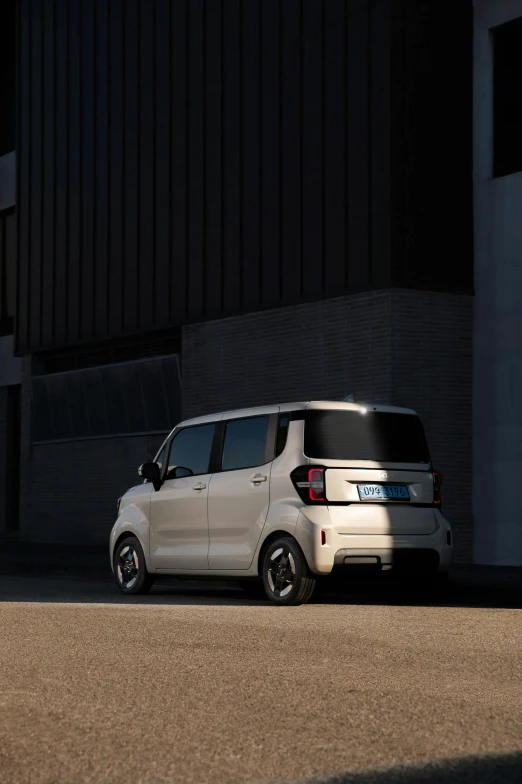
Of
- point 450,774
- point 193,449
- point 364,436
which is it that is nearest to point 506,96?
point 193,449

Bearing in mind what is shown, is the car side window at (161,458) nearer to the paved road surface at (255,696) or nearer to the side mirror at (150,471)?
the side mirror at (150,471)

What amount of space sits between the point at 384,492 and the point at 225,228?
1058 centimetres

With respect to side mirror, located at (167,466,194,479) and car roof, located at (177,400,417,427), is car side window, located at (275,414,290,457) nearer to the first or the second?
car roof, located at (177,400,417,427)

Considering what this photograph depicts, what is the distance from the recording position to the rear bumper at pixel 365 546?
39.0 feet

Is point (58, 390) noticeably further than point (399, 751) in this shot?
Yes

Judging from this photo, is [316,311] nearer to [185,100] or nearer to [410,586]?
[185,100]

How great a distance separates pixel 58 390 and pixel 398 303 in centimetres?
1054

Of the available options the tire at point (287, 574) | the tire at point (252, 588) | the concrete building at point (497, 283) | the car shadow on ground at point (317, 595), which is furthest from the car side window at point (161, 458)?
the concrete building at point (497, 283)

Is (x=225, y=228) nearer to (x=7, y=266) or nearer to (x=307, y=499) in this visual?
(x=7, y=266)

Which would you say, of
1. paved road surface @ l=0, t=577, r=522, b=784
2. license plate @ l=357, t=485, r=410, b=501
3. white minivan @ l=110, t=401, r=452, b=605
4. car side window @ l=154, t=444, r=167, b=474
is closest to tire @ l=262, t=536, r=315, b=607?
white minivan @ l=110, t=401, r=452, b=605

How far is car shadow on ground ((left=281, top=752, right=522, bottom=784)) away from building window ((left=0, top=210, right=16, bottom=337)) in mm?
26087

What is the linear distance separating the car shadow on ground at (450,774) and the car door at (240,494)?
752 centimetres

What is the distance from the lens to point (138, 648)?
8.65 meters

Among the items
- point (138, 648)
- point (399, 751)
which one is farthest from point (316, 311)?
point (399, 751)
